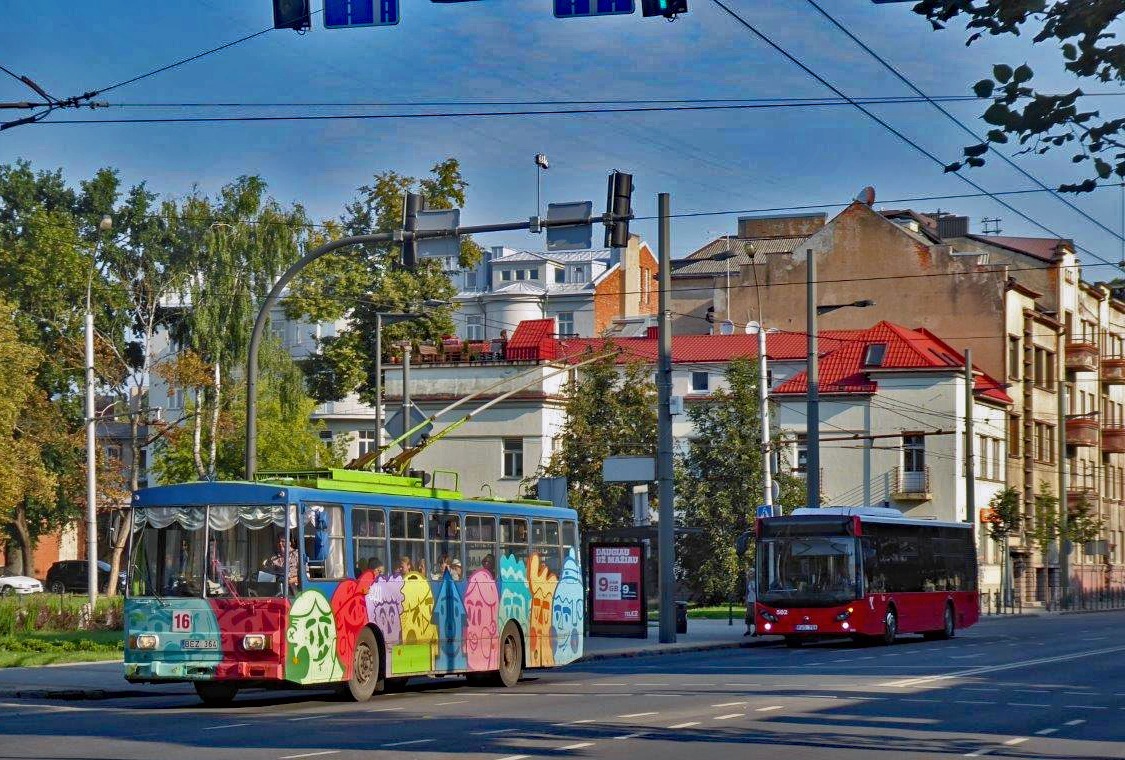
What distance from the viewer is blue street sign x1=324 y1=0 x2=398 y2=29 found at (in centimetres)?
1498

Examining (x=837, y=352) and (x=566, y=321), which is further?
(x=566, y=321)

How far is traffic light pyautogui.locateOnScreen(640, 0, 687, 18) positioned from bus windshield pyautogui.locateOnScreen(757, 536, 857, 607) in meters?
24.7

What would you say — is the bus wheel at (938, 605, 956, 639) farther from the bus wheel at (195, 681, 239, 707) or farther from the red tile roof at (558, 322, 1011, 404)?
the bus wheel at (195, 681, 239, 707)

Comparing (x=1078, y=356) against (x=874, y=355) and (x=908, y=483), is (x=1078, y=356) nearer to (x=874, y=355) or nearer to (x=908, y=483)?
(x=874, y=355)

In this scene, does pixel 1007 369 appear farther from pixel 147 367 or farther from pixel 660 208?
pixel 660 208

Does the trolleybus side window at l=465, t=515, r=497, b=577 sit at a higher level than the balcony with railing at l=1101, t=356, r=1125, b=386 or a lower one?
lower

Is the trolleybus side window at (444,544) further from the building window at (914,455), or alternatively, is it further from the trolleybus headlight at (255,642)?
the building window at (914,455)

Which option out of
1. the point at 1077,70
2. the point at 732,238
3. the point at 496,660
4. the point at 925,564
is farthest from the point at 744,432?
the point at 1077,70

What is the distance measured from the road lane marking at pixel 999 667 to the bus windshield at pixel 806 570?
16.9ft

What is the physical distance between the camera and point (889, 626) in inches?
1526

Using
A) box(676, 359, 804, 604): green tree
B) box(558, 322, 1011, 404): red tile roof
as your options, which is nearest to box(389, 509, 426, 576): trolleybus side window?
box(676, 359, 804, 604): green tree

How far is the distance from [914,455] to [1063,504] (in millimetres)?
13606

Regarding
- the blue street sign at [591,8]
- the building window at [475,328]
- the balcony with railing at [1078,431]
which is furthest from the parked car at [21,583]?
the blue street sign at [591,8]

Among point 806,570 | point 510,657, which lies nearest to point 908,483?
point 806,570
